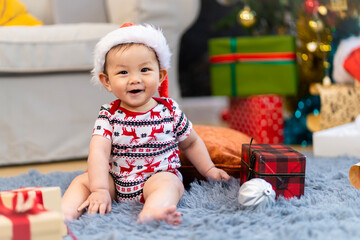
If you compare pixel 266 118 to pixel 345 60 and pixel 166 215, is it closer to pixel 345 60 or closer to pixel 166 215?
pixel 345 60

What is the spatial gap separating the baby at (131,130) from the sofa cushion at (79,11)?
1.02 m

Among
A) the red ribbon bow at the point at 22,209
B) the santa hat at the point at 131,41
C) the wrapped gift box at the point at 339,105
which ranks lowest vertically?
the red ribbon bow at the point at 22,209

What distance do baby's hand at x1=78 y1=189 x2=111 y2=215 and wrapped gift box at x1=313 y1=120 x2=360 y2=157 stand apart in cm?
90

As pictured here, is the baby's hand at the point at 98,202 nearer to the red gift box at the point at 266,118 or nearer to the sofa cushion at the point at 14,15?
the red gift box at the point at 266,118

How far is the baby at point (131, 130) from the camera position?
3.25 feet

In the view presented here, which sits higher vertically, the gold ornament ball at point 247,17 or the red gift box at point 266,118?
the gold ornament ball at point 247,17

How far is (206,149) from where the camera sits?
45.1 inches

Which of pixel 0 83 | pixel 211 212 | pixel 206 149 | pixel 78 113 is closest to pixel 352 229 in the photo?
pixel 211 212

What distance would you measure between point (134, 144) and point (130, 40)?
233 mm

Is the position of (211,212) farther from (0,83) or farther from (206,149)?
(0,83)

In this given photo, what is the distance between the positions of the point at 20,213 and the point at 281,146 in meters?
0.65

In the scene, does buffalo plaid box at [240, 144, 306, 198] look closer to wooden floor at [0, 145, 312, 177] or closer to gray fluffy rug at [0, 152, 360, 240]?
gray fluffy rug at [0, 152, 360, 240]

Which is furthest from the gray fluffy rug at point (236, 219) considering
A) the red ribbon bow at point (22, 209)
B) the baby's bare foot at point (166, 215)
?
the red ribbon bow at point (22, 209)

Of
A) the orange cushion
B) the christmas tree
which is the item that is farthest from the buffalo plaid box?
the christmas tree
